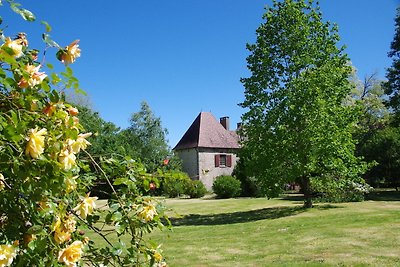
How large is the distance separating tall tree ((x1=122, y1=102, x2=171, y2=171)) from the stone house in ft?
9.11

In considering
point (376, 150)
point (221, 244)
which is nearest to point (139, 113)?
point (376, 150)

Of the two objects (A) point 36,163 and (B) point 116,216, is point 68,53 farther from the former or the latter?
(B) point 116,216

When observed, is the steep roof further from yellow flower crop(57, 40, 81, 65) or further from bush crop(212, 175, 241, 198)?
yellow flower crop(57, 40, 81, 65)

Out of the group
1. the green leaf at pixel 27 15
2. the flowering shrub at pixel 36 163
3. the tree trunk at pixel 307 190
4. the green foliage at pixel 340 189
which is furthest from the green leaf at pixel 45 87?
the tree trunk at pixel 307 190

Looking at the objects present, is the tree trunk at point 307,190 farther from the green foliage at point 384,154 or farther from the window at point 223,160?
the window at point 223,160

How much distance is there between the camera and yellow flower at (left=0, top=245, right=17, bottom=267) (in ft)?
5.66

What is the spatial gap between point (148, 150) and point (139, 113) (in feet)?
12.9

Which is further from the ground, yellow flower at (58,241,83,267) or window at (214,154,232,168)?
window at (214,154,232,168)

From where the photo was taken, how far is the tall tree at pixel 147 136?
1487 inches

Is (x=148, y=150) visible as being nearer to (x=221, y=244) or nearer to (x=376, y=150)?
(x=376, y=150)

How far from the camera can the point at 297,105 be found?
635 inches

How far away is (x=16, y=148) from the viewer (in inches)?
73.3

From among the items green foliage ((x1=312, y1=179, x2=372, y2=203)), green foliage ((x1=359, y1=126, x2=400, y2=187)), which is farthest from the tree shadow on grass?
green foliage ((x1=359, y1=126, x2=400, y2=187))

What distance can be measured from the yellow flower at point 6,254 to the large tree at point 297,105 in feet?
48.1
